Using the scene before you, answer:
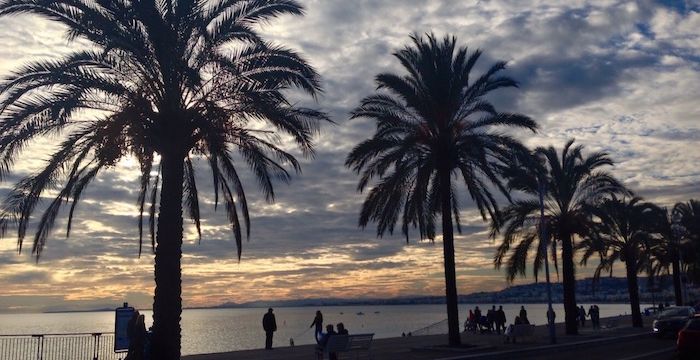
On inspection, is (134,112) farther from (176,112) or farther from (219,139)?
(219,139)

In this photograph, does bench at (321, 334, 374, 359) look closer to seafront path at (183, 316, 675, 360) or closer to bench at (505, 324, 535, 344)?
seafront path at (183, 316, 675, 360)

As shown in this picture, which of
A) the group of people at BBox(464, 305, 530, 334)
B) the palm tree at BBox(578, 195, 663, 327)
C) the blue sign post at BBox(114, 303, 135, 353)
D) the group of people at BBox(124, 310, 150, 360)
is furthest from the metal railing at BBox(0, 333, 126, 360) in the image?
the palm tree at BBox(578, 195, 663, 327)

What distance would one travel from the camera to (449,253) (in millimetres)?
27406

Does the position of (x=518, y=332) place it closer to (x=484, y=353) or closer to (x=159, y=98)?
(x=484, y=353)

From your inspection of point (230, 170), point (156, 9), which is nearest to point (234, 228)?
point (230, 170)

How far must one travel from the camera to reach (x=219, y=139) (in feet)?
59.0

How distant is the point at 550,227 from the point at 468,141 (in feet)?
39.1

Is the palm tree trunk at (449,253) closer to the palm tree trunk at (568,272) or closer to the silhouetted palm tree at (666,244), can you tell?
the palm tree trunk at (568,272)

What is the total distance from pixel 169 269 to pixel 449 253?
A: 1325 cm

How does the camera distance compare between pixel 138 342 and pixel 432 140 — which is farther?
pixel 432 140

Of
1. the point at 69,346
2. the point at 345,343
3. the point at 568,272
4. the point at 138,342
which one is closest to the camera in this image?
the point at 138,342

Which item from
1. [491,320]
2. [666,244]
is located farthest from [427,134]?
[666,244]

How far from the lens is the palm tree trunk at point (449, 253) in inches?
1072

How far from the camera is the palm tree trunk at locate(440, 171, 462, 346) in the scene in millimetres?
27234
